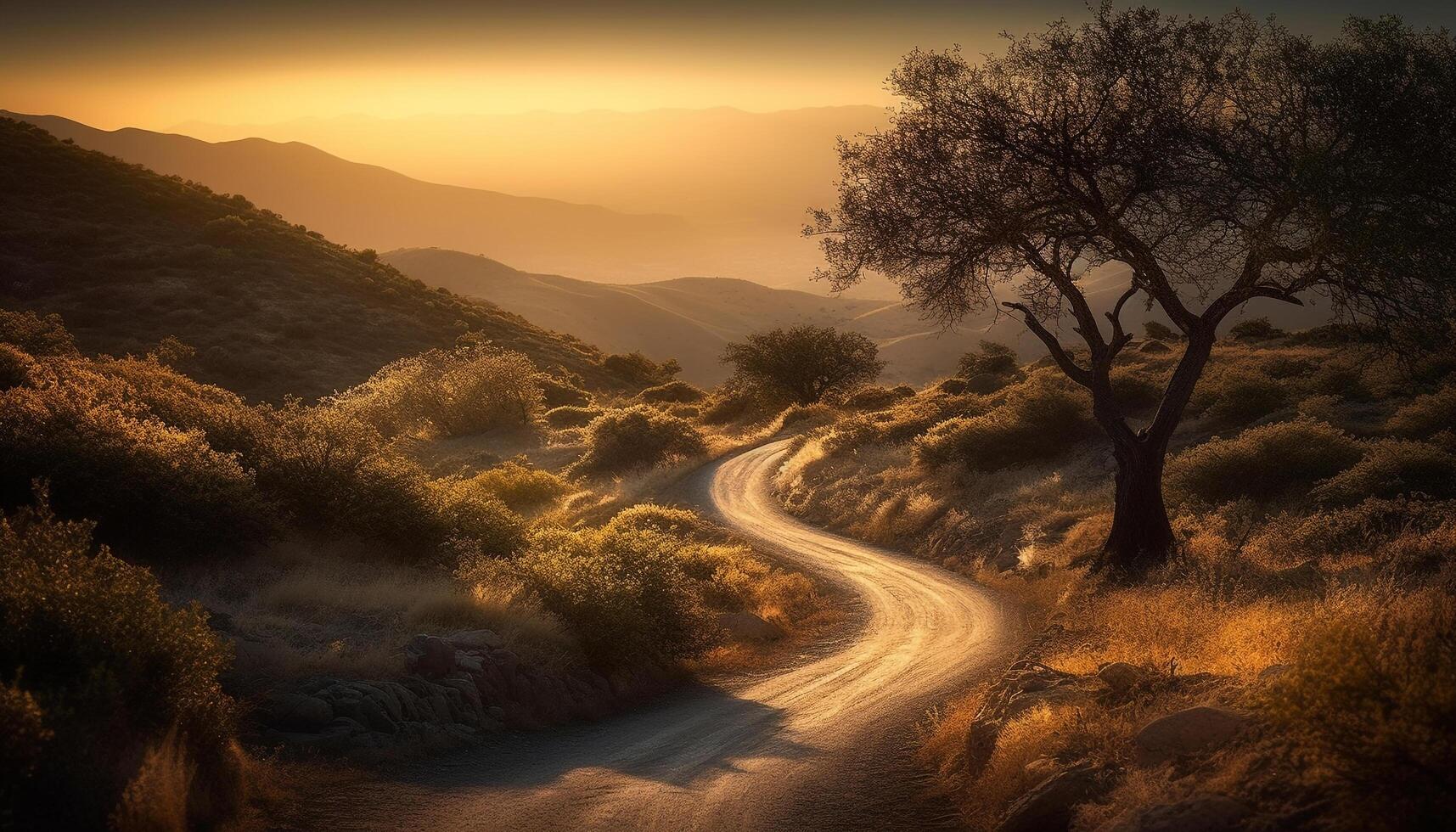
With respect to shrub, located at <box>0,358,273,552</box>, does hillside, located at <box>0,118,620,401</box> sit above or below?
above

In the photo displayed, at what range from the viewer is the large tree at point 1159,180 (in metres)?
14.6

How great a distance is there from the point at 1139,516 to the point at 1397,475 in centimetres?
550

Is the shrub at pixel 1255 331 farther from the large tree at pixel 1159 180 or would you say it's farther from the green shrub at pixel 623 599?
the green shrub at pixel 623 599

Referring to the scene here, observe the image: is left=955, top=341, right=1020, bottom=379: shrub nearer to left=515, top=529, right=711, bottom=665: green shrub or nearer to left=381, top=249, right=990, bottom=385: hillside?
left=515, top=529, right=711, bottom=665: green shrub

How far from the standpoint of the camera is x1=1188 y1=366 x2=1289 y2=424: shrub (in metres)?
30.0

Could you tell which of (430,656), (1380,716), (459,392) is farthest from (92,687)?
(459,392)

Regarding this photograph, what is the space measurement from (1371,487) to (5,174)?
297 feet

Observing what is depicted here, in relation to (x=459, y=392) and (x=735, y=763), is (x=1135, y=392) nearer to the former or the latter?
(x=735, y=763)

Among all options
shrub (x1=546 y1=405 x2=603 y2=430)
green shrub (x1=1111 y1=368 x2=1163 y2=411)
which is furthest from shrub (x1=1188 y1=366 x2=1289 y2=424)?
shrub (x1=546 y1=405 x2=603 y2=430)

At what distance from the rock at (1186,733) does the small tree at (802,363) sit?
186ft

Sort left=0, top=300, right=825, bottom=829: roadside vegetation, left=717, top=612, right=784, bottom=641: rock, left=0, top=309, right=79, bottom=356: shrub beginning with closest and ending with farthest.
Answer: left=0, top=300, right=825, bottom=829: roadside vegetation < left=717, top=612, right=784, bottom=641: rock < left=0, top=309, right=79, bottom=356: shrub

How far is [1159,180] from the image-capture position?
1650 centimetres

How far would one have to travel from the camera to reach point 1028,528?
85.6 ft

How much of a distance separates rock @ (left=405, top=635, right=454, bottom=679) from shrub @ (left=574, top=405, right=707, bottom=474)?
34.7 m
